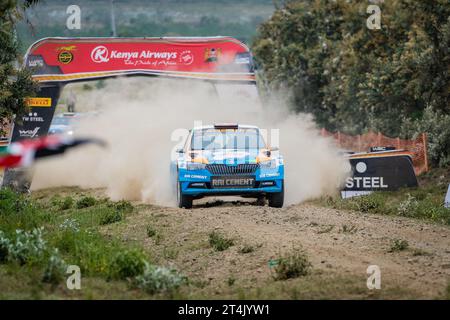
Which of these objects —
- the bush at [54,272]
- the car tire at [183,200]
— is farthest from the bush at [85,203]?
the bush at [54,272]

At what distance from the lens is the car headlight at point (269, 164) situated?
18.3 m

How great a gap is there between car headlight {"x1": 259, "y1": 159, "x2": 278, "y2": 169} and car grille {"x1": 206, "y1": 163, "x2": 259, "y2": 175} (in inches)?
7.6

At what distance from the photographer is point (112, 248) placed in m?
12.9

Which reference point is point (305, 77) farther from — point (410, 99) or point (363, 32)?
point (410, 99)

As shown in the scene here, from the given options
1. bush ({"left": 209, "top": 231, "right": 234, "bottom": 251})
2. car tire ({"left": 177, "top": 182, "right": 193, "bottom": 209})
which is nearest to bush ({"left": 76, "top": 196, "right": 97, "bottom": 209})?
car tire ({"left": 177, "top": 182, "right": 193, "bottom": 209})

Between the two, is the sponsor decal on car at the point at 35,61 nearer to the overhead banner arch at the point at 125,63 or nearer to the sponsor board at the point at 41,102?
the overhead banner arch at the point at 125,63

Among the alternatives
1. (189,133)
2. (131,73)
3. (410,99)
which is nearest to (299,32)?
(410,99)

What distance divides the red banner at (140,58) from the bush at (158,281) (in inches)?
645

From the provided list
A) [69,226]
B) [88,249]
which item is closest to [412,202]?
[69,226]

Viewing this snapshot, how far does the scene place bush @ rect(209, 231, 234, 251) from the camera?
13.1m

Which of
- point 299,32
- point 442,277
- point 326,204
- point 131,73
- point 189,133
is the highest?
point 299,32

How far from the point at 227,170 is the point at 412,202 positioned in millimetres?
4159

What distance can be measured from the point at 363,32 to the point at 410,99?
470 centimetres

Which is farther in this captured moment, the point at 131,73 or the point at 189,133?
the point at 131,73
